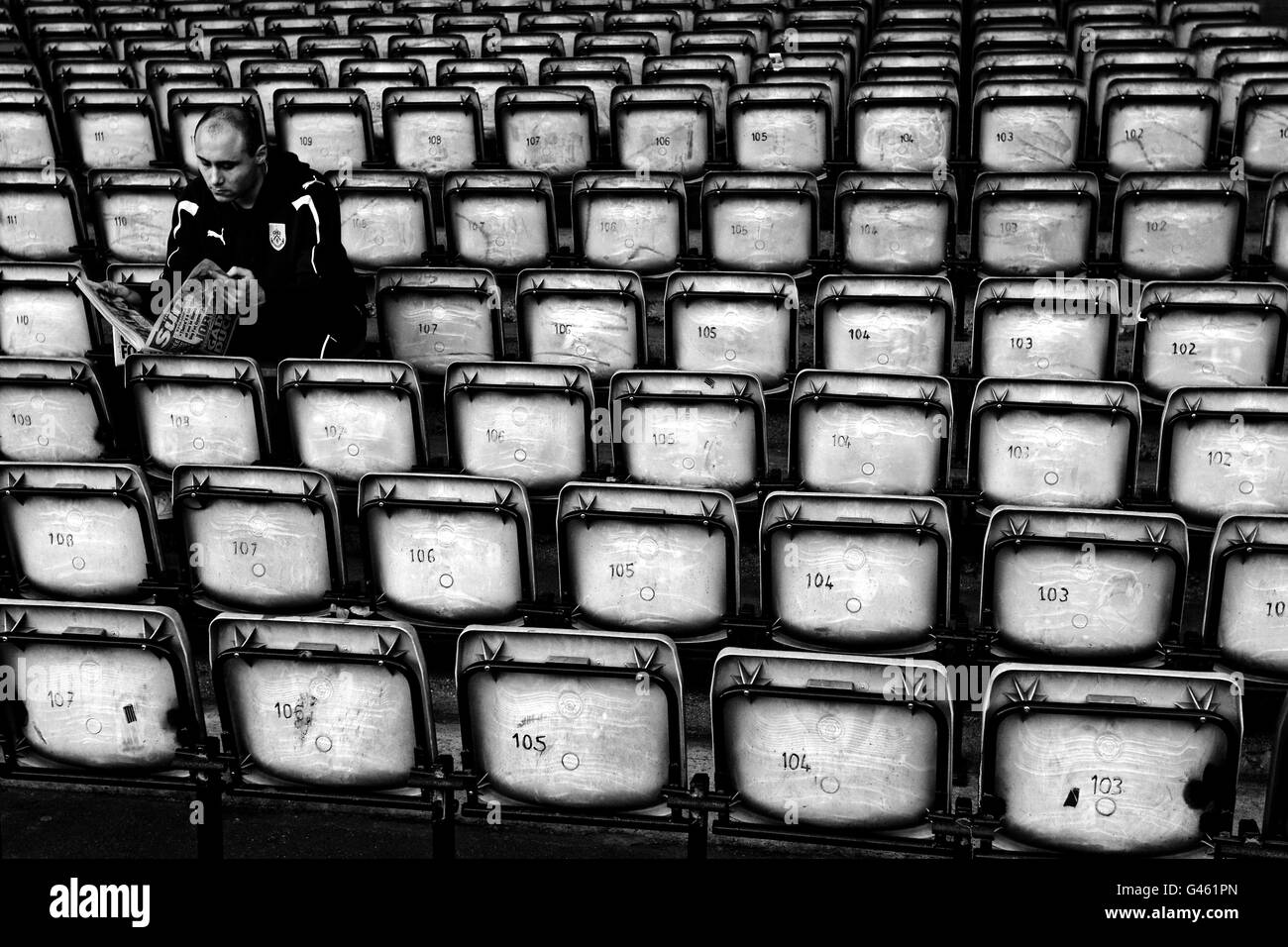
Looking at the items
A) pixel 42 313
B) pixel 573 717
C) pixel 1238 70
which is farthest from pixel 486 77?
pixel 573 717

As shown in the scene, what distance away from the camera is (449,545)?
3201 mm

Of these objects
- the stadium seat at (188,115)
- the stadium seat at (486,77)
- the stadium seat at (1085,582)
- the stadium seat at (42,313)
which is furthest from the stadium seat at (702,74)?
the stadium seat at (1085,582)

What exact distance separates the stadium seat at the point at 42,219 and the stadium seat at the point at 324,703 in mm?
3320

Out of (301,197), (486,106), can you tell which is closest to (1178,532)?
(301,197)

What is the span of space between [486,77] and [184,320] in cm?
313

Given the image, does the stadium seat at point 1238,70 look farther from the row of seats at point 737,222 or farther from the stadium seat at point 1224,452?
the stadium seat at point 1224,452

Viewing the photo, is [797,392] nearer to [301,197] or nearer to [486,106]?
[301,197]

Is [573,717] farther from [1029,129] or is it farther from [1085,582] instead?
[1029,129]

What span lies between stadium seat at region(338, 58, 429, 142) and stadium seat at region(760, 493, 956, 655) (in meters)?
4.45

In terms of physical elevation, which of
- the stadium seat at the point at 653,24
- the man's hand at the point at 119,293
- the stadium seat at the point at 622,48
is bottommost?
the man's hand at the point at 119,293

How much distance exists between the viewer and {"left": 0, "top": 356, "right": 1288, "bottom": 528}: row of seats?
3.44 metres

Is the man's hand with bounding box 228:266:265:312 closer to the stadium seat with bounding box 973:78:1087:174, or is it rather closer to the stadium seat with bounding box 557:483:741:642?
the stadium seat with bounding box 557:483:741:642

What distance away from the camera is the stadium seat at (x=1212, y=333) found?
3941mm
